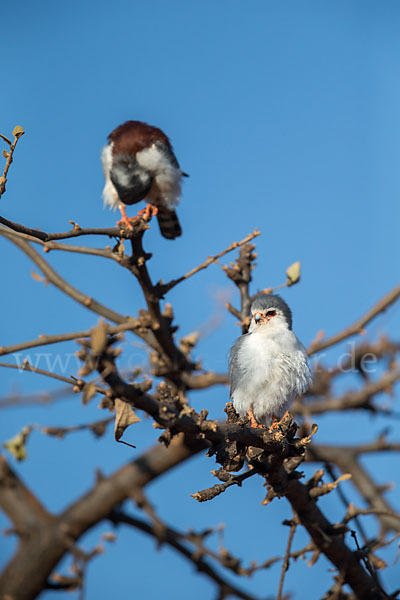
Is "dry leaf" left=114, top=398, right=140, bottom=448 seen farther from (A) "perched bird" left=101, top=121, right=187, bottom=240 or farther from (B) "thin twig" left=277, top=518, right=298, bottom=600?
(A) "perched bird" left=101, top=121, right=187, bottom=240

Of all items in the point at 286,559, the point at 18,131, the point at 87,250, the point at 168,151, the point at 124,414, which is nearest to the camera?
the point at 124,414

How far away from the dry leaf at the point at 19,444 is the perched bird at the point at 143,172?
2793mm

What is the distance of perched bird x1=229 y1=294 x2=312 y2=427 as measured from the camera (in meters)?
3.57

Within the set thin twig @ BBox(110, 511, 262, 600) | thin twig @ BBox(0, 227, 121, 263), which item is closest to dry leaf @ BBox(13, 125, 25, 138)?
thin twig @ BBox(0, 227, 121, 263)

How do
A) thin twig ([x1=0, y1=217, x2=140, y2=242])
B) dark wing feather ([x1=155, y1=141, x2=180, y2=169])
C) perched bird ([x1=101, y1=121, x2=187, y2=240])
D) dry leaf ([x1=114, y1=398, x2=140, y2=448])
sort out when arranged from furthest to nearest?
1. dark wing feather ([x1=155, y1=141, x2=180, y2=169])
2. perched bird ([x1=101, y1=121, x2=187, y2=240])
3. thin twig ([x1=0, y1=217, x2=140, y2=242])
4. dry leaf ([x1=114, y1=398, x2=140, y2=448])

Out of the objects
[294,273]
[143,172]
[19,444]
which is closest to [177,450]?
[19,444]

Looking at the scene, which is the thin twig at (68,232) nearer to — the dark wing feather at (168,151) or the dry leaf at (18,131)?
the dry leaf at (18,131)

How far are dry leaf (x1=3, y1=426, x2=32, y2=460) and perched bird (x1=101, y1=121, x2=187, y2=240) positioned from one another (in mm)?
2793

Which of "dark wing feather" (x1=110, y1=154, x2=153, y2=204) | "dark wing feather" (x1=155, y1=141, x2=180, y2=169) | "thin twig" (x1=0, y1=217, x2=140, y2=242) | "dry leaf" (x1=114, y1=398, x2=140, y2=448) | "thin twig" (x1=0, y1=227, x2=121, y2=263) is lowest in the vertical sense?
"dry leaf" (x1=114, y1=398, x2=140, y2=448)

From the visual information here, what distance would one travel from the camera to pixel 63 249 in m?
3.73

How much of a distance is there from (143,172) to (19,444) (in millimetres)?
3358

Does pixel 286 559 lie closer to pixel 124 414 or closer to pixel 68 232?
pixel 124 414

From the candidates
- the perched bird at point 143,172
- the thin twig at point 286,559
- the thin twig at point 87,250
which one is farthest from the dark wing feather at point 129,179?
the thin twig at point 286,559

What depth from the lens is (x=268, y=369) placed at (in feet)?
11.7
